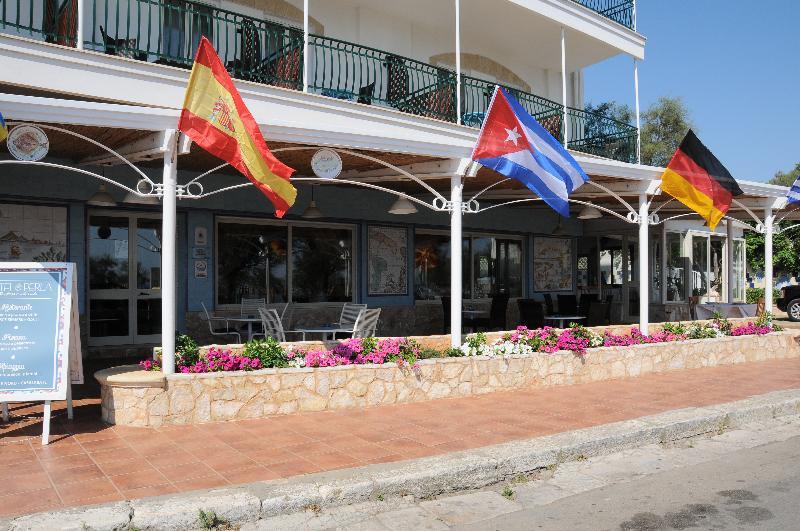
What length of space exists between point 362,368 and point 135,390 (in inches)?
93.5

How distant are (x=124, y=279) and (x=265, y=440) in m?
6.00

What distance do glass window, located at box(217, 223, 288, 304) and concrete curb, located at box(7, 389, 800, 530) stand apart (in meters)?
7.15

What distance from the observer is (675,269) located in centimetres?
1862

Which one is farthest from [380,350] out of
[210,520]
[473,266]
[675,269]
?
[675,269]

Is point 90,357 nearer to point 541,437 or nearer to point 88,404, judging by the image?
point 88,404

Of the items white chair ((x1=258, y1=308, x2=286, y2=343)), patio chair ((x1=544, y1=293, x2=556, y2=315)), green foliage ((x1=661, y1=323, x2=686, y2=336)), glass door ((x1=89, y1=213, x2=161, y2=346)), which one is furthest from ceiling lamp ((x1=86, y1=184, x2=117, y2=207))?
patio chair ((x1=544, y1=293, x2=556, y2=315))

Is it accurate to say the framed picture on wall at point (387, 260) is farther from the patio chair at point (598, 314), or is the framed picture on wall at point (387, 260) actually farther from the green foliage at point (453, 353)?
the patio chair at point (598, 314)

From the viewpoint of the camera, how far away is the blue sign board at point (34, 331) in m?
6.02

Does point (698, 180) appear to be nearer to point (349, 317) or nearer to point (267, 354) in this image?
point (349, 317)

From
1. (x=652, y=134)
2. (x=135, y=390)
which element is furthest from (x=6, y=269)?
(x=652, y=134)

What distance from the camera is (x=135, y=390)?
6531mm

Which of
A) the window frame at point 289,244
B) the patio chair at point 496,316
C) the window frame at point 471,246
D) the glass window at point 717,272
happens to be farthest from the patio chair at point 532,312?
the glass window at point 717,272

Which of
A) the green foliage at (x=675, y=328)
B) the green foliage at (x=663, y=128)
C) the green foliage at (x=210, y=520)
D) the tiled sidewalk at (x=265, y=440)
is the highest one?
the green foliage at (x=663, y=128)

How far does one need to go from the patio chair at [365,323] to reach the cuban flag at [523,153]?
2.72 meters
